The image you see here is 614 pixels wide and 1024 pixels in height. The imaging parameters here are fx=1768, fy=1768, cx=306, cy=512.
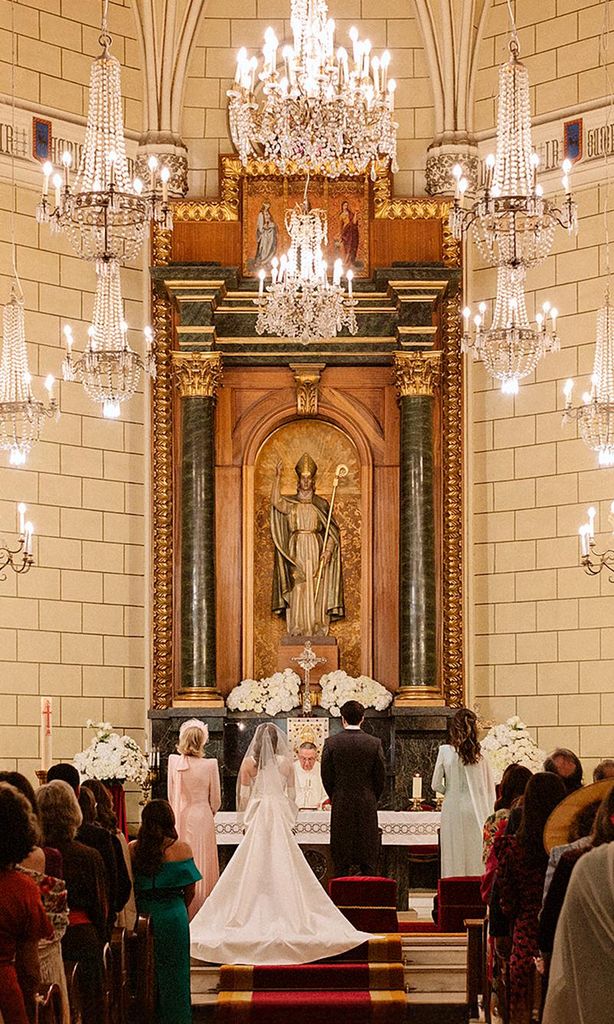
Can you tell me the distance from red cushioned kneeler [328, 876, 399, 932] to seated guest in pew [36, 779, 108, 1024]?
3.63 m

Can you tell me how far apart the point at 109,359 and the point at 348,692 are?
187 inches

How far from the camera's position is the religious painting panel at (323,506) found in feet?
52.5

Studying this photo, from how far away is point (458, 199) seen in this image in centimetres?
980

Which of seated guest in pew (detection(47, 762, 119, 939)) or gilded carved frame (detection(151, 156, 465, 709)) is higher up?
gilded carved frame (detection(151, 156, 465, 709))

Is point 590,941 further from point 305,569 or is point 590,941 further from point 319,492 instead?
point 319,492

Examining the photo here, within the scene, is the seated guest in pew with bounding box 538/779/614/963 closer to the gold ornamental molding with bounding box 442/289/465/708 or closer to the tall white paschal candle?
the tall white paschal candle

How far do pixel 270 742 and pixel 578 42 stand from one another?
753 cm

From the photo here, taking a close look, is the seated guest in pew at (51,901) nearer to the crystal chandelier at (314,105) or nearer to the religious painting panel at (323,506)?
the crystal chandelier at (314,105)

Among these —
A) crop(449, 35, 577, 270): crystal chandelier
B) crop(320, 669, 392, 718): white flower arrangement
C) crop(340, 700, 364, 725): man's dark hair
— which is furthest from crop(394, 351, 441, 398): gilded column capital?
crop(449, 35, 577, 270): crystal chandelier

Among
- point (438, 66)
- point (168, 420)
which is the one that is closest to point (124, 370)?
point (168, 420)

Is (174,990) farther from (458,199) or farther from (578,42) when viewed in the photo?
(578,42)

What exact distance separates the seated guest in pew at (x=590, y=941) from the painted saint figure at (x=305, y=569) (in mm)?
11159

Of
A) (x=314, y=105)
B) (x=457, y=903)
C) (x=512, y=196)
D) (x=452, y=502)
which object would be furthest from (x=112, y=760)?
(x=512, y=196)

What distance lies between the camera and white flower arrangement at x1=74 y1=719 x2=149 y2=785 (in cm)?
1409
